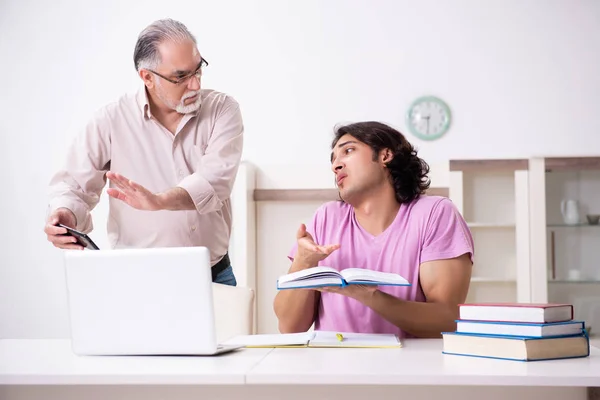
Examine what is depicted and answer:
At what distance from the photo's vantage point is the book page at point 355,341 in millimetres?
1474

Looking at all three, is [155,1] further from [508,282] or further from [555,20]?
[508,282]

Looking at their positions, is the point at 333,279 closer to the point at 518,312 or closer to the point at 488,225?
the point at 518,312

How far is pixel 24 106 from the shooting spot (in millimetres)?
4691

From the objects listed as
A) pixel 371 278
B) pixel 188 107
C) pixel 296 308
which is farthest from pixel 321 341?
pixel 188 107

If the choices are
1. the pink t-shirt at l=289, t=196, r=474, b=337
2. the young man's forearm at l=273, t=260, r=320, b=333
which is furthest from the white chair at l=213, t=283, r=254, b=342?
the pink t-shirt at l=289, t=196, r=474, b=337

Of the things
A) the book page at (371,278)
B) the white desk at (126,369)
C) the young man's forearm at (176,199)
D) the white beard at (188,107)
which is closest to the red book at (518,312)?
the book page at (371,278)

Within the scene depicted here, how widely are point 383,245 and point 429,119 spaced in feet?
8.60

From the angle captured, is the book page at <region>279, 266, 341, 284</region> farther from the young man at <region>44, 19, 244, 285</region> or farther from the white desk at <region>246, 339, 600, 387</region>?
the young man at <region>44, 19, 244, 285</region>

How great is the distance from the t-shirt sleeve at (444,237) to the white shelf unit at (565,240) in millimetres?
2319

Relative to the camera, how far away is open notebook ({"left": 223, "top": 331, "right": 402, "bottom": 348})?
4.86ft

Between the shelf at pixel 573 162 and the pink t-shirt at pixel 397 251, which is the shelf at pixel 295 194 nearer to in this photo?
the shelf at pixel 573 162

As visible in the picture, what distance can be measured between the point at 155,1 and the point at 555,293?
3.06 m

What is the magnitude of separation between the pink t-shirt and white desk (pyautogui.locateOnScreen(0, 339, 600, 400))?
54 centimetres

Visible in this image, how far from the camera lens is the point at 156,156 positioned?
2.40 m
